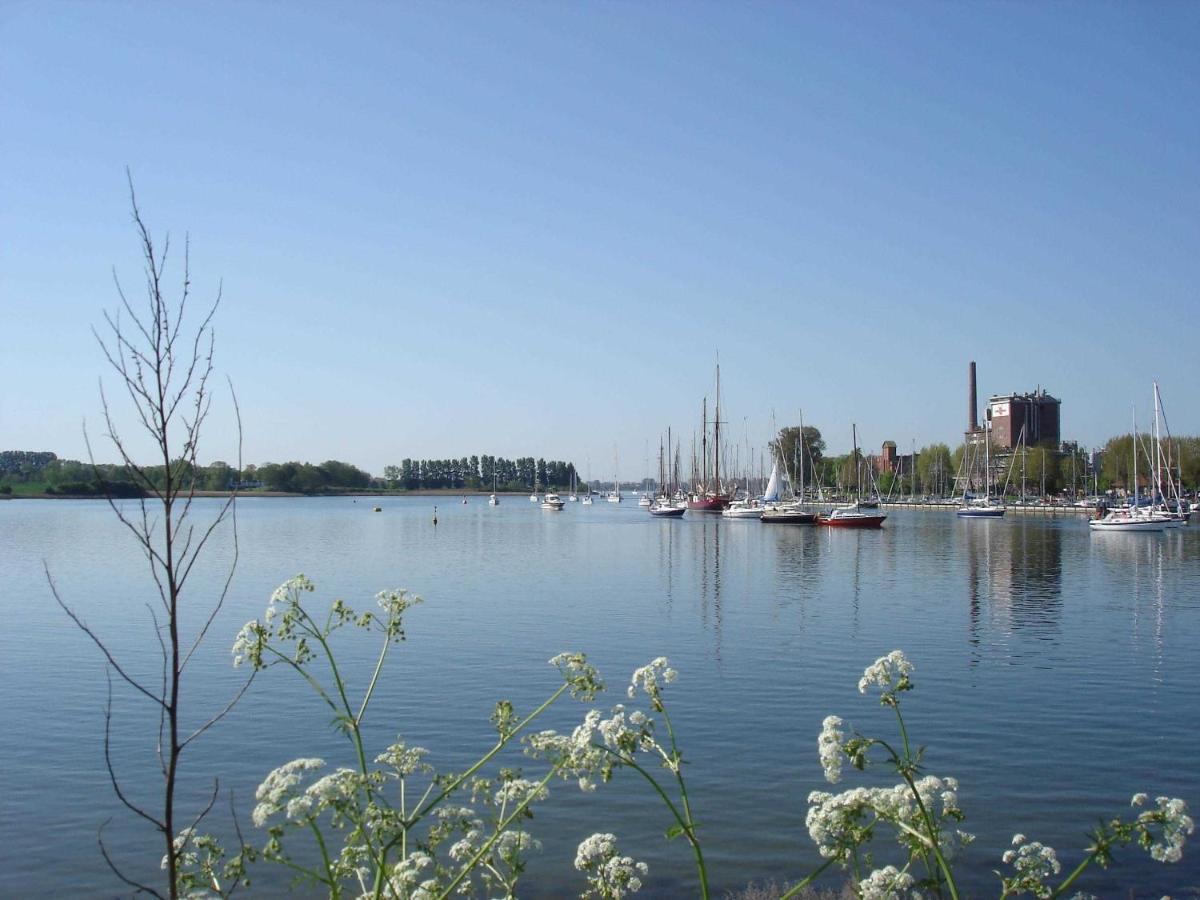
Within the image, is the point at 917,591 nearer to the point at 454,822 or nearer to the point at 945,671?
the point at 945,671

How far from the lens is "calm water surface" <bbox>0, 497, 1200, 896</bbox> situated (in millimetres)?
12375

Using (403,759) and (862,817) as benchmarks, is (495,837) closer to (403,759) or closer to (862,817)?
(403,759)

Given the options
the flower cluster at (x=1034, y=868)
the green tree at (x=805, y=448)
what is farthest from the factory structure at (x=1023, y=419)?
the flower cluster at (x=1034, y=868)

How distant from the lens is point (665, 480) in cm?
15688

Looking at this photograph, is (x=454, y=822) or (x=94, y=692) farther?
(x=94, y=692)

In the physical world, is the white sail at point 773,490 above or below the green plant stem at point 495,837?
above

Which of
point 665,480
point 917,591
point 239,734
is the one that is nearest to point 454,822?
point 239,734

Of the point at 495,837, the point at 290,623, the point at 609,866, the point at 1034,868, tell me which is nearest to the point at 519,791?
the point at 495,837

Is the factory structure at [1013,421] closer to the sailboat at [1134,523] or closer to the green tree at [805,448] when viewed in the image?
the green tree at [805,448]

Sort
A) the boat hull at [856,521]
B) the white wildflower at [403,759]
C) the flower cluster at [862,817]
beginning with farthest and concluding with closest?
the boat hull at [856,521] < the white wildflower at [403,759] < the flower cluster at [862,817]

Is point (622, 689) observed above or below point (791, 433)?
below

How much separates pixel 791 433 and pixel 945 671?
15724 cm

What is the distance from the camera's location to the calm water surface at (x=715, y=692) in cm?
1238

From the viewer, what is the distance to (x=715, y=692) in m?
20.0
